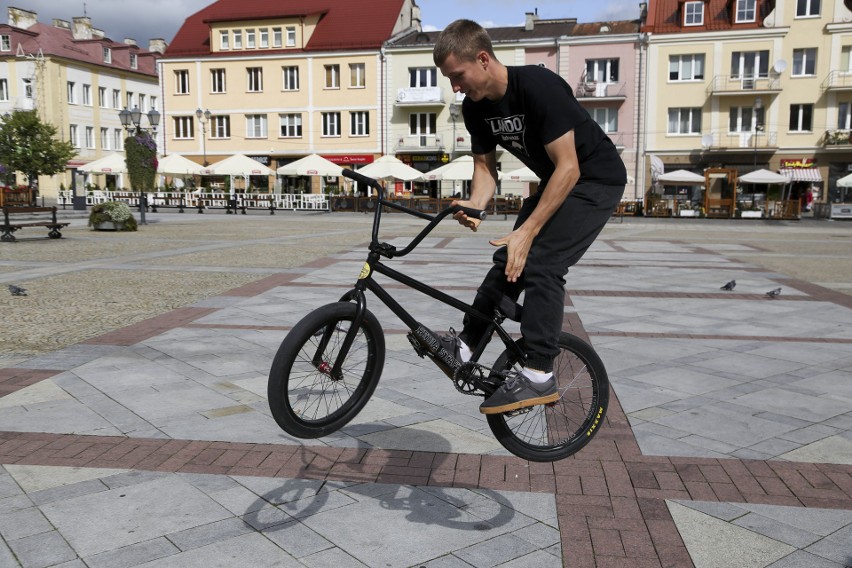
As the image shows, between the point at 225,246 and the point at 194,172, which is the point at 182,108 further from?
the point at 225,246

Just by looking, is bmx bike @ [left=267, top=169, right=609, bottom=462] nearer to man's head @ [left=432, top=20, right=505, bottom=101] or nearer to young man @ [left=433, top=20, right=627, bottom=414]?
young man @ [left=433, top=20, right=627, bottom=414]

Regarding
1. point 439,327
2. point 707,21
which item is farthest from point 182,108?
point 439,327

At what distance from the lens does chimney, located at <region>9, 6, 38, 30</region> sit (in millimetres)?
60438

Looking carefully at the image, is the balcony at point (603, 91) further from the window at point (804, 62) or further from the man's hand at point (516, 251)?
the man's hand at point (516, 251)

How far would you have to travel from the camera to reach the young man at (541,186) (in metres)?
3.12

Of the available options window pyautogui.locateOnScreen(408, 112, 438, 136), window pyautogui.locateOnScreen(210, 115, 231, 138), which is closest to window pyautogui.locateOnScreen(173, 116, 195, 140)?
window pyautogui.locateOnScreen(210, 115, 231, 138)

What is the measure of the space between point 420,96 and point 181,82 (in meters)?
17.7

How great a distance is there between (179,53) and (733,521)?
55.5m

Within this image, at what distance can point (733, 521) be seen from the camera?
3.27 meters

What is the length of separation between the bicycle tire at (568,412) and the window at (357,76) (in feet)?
157

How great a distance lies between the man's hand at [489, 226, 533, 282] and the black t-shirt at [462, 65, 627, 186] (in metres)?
0.39

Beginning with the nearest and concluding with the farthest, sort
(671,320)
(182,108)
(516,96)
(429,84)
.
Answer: (516,96)
(671,320)
(429,84)
(182,108)

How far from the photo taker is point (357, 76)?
49.5 m

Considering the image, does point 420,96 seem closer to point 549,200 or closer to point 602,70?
point 602,70
